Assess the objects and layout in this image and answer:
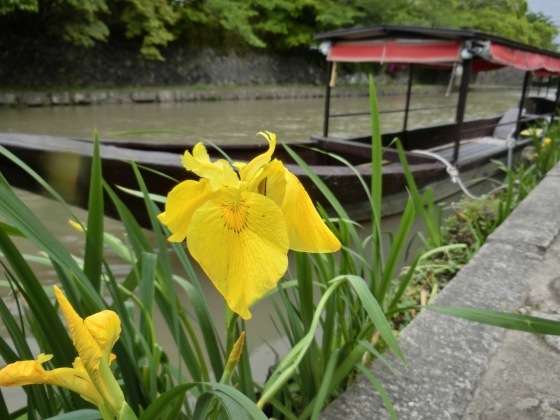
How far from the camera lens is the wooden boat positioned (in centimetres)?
230

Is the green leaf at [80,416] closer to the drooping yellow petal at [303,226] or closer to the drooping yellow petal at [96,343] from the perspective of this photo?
the drooping yellow petal at [96,343]

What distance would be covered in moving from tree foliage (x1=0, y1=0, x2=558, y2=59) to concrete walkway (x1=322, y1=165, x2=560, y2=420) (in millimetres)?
11147

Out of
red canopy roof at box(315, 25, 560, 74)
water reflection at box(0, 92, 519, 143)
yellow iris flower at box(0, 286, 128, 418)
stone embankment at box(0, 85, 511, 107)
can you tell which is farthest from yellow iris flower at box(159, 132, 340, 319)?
stone embankment at box(0, 85, 511, 107)

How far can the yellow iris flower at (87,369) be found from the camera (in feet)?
1.25

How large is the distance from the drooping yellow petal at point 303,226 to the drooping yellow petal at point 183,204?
9cm

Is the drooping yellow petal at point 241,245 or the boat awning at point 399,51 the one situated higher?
the boat awning at point 399,51

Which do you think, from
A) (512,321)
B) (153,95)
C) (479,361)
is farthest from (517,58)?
(153,95)

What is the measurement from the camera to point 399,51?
4141 mm

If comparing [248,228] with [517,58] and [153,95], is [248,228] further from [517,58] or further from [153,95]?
[153,95]

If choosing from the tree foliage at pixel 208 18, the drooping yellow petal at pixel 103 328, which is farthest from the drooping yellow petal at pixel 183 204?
the tree foliage at pixel 208 18

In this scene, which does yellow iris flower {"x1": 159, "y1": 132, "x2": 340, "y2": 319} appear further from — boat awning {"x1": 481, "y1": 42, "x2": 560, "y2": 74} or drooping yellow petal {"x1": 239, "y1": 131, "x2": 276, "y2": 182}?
boat awning {"x1": 481, "y1": 42, "x2": 560, "y2": 74}

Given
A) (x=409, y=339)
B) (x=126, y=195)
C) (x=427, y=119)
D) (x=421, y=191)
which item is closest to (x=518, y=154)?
(x=421, y=191)

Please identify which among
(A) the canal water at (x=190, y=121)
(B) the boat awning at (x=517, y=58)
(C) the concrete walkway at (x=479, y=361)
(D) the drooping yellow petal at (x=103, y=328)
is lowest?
(A) the canal water at (x=190, y=121)

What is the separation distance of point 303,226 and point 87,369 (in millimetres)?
248
